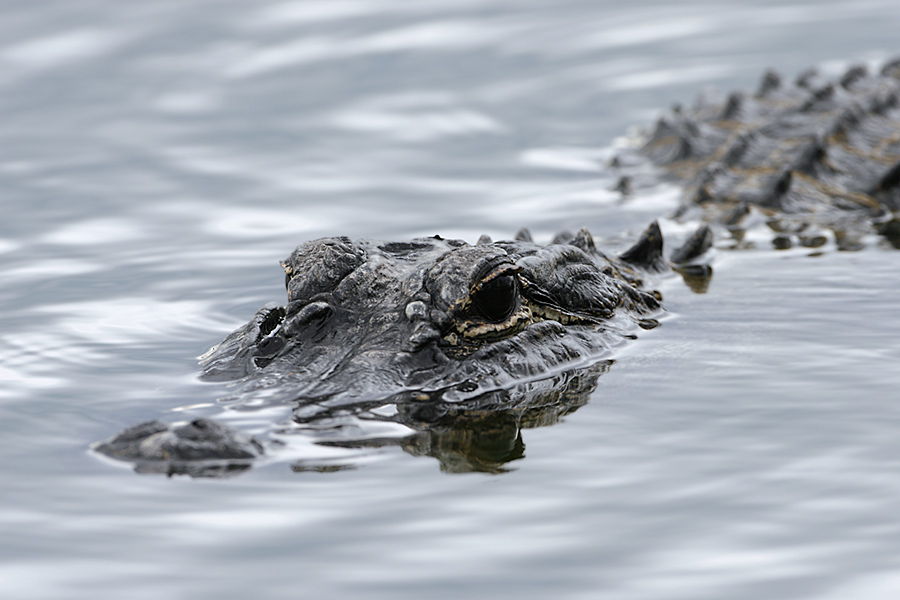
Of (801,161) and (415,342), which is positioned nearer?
(415,342)

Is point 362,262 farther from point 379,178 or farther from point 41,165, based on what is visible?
point 41,165

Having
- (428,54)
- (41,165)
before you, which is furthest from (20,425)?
(428,54)

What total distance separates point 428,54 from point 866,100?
7.19 metres

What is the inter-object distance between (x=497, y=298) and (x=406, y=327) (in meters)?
0.47

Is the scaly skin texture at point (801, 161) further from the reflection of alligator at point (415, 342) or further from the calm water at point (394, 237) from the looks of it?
the reflection of alligator at point (415, 342)

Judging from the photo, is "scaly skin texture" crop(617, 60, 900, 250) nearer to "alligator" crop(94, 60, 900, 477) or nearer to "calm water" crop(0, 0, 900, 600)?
"calm water" crop(0, 0, 900, 600)

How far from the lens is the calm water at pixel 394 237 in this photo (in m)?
4.11

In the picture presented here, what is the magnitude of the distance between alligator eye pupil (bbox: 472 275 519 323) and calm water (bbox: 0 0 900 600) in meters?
0.61

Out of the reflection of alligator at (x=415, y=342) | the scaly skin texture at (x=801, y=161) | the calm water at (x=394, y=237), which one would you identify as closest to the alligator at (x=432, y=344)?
the reflection of alligator at (x=415, y=342)

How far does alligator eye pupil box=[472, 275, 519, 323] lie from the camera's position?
5.36m

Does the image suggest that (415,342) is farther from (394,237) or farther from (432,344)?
(394,237)

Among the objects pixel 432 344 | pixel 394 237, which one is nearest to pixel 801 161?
pixel 394 237

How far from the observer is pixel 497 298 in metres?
5.44

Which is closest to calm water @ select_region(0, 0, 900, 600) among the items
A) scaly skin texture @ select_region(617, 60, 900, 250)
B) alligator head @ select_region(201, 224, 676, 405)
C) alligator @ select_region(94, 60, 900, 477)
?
alligator @ select_region(94, 60, 900, 477)
